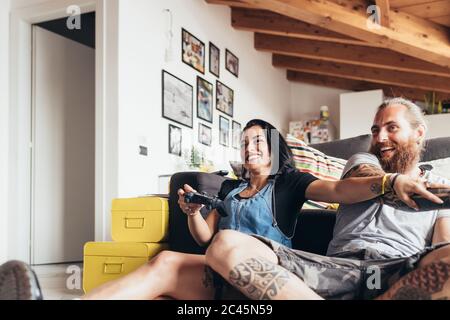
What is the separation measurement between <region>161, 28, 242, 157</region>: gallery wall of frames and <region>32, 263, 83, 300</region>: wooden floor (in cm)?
136

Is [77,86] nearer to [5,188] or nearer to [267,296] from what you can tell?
[5,188]

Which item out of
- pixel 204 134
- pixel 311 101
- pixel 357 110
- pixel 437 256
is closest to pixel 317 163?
pixel 437 256

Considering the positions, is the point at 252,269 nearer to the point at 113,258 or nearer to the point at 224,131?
the point at 113,258

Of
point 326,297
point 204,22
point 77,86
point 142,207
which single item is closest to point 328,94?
point 204,22

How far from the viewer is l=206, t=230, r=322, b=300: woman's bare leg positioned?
1.32 metres

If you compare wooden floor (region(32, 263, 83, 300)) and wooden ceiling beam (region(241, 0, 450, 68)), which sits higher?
wooden ceiling beam (region(241, 0, 450, 68))

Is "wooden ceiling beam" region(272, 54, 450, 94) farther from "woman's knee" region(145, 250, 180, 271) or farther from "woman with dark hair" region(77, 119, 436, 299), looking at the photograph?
"woman's knee" region(145, 250, 180, 271)

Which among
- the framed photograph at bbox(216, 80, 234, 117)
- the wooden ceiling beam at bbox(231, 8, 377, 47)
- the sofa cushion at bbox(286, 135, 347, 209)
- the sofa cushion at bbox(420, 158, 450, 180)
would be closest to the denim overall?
the sofa cushion at bbox(286, 135, 347, 209)

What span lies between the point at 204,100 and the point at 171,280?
367 centimetres

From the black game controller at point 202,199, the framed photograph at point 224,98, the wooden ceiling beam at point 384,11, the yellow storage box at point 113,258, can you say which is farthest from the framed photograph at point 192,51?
the black game controller at point 202,199

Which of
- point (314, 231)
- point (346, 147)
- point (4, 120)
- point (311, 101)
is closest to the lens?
point (314, 231)

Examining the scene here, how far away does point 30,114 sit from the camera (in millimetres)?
4238

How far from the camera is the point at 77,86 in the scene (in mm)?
4898

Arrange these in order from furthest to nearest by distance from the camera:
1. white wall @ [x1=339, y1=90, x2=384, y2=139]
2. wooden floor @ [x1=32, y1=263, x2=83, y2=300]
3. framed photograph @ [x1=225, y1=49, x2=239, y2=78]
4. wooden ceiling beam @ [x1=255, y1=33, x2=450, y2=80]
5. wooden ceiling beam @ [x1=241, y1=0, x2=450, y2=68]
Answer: white wall @ [x1=339, y1=90, x2=384, y2=139], wooden ceiling beam @ [x1=255, y1=33, x2=450, y2=80], framed photograph @ [x1=225, y1=49, x2=239, y2=78], wooden ceiling beam @ [x1=241, y1=0, x2=450, y2=68], wooden floor @ [x1=32, y1=263, x2=83, y2=300]
